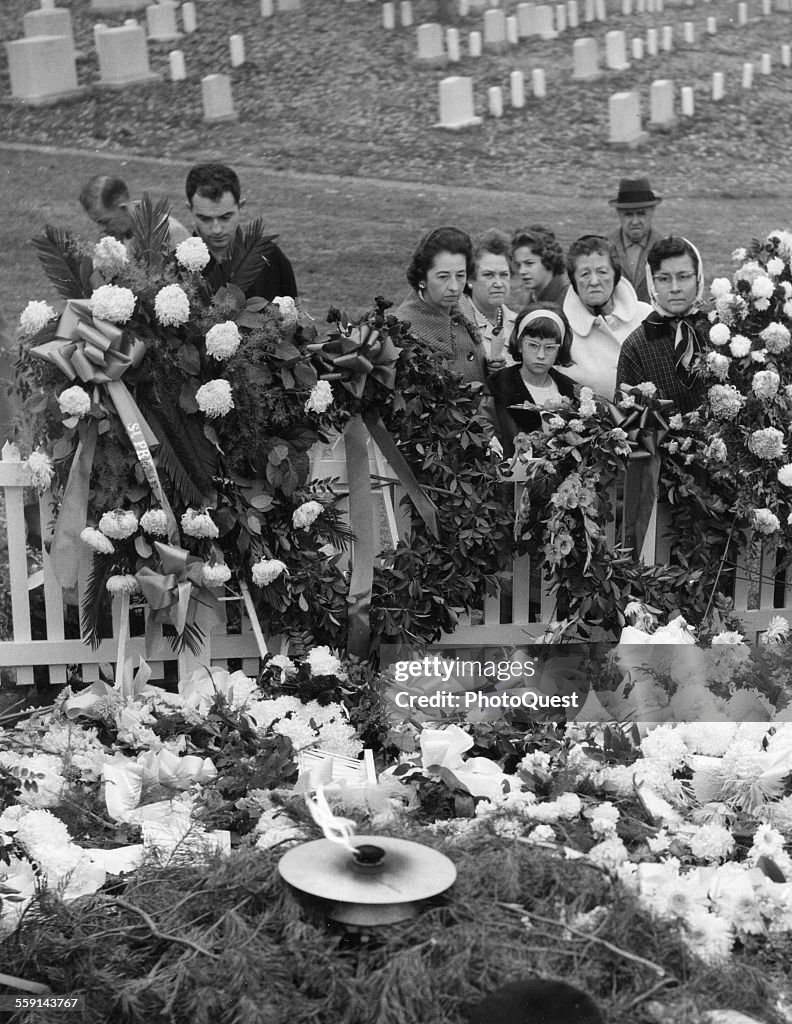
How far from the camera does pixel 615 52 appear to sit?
23.1 ft

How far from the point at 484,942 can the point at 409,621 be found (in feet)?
7.13

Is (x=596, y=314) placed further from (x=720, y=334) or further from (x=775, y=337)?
(x=775, y=337)

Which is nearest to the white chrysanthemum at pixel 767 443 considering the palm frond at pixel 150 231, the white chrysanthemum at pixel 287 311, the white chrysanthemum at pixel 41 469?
the white chrysanthemum at pixel 287 311

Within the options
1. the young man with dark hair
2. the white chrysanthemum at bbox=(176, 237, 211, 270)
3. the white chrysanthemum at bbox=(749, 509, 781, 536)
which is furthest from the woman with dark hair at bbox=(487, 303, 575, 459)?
the white chrysanthemum at bbox=(176, 237, 211, 270)

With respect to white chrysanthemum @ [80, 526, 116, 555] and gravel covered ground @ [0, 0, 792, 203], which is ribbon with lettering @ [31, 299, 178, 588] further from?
gravel covered ground @ [0, 0, 792, 203]

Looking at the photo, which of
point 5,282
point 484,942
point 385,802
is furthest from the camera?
point 5,282

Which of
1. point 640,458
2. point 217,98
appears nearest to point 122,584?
point 640,458

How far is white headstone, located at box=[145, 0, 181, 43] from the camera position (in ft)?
21.7

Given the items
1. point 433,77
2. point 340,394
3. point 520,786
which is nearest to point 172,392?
point 340,394

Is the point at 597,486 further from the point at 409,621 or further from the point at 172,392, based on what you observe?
the point at 172,392

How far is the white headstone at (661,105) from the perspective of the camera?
7.09m

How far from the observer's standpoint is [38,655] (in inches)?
169

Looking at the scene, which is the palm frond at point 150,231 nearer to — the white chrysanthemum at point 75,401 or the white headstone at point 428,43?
the white chrysanthemum at point 75,401

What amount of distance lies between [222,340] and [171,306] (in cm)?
17
